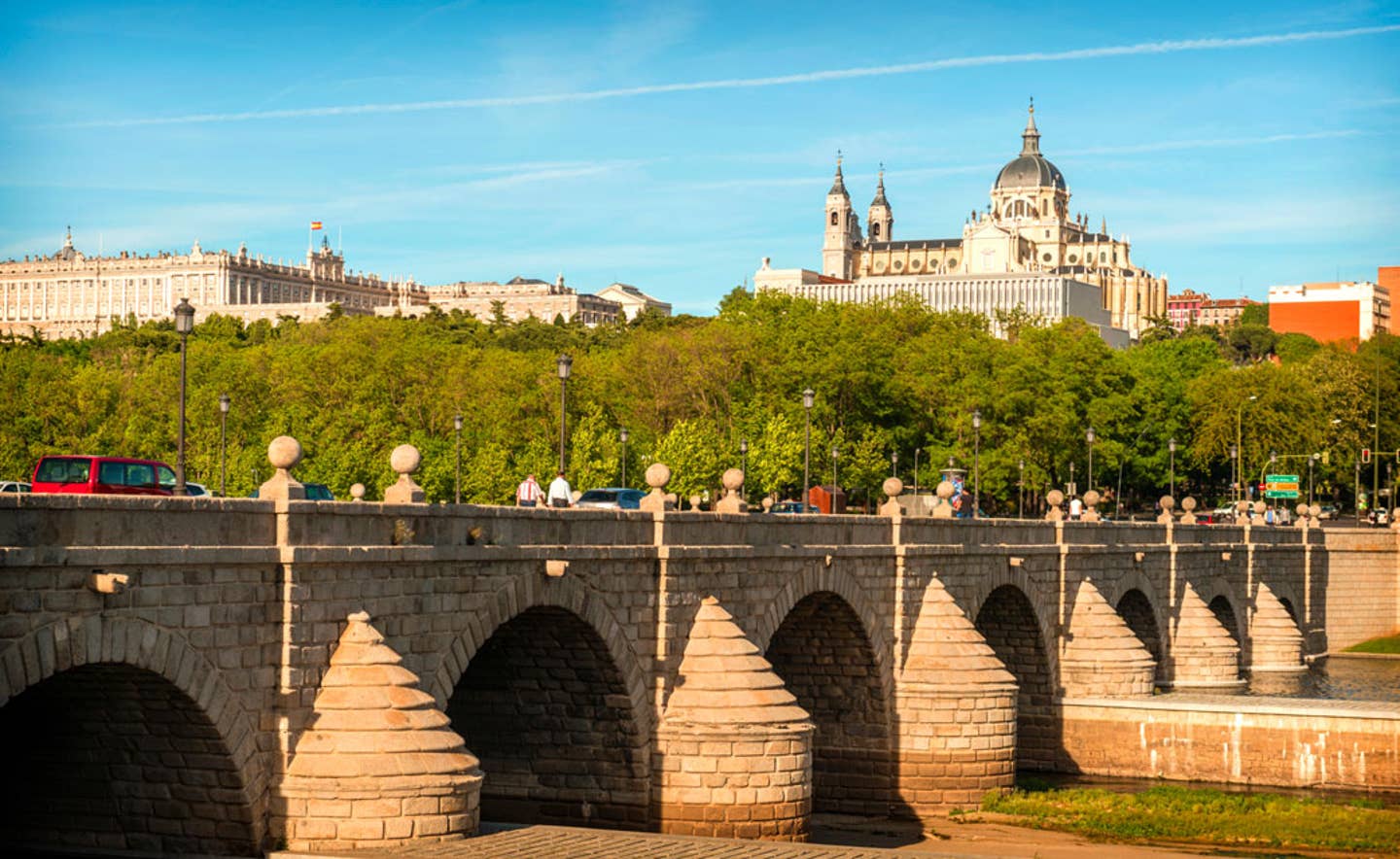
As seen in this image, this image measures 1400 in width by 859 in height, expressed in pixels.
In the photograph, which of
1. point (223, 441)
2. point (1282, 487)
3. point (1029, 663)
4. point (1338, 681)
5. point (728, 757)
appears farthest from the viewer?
point (1282, 487)

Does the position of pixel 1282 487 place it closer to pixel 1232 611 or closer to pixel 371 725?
pixel 1232 611

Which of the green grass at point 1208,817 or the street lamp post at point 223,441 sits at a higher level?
the street lamp post at point 223,441

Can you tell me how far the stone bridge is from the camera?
20.2m

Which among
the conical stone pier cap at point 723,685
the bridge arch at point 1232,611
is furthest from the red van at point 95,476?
the bridge arch at point 1232,611

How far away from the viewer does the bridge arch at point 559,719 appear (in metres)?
28.6

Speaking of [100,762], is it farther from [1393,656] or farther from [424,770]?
[1393,656]

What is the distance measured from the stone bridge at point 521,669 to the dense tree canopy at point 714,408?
107ft

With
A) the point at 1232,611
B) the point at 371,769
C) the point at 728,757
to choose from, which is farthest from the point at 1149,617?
the point at 371,769

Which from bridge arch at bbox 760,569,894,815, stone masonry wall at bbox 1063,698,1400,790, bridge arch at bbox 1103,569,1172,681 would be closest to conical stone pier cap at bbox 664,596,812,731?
bridge arch at bbox 760,569,894,815

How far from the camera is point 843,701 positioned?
125 ft

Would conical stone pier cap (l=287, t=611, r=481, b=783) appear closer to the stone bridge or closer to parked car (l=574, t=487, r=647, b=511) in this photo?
the stone bridge

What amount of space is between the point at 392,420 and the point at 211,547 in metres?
71.3

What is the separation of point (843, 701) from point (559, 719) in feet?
32.2

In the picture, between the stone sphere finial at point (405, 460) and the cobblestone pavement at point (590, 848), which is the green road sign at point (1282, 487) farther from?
the stone sphere finial at point (405, 460)
